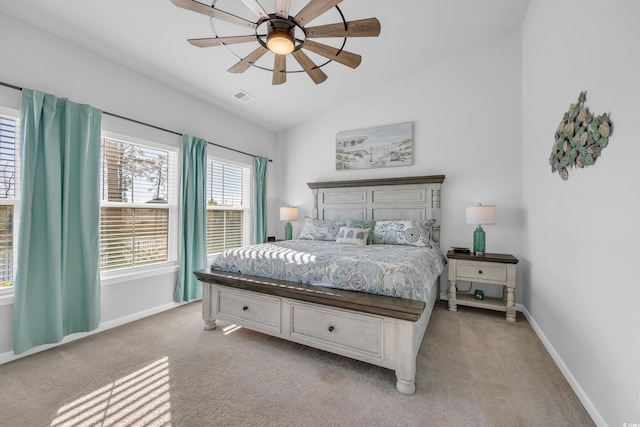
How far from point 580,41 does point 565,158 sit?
79cm

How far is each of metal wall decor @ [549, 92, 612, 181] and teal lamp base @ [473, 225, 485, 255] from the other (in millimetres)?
1241

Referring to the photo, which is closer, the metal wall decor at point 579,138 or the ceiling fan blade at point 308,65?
the metal wall decor at point 579,138

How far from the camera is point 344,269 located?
2139 mm

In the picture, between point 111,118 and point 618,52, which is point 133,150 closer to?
point 111,118

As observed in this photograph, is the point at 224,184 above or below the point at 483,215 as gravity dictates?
above

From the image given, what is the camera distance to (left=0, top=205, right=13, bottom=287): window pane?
2170mm

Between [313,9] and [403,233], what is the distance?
259 centimetres

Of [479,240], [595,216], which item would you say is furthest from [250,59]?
[479,240]

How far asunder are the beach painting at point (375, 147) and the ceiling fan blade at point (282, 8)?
2.70 m

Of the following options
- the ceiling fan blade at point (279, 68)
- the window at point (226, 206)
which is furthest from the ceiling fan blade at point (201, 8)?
the window at point (226, 206)

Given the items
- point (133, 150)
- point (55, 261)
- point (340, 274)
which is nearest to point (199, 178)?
point (133, 150)

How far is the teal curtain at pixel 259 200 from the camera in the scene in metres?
4.55

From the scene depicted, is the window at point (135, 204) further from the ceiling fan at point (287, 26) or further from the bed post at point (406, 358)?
the bed post at point (406, 358)

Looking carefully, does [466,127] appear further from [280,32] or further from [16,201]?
[16,201]
